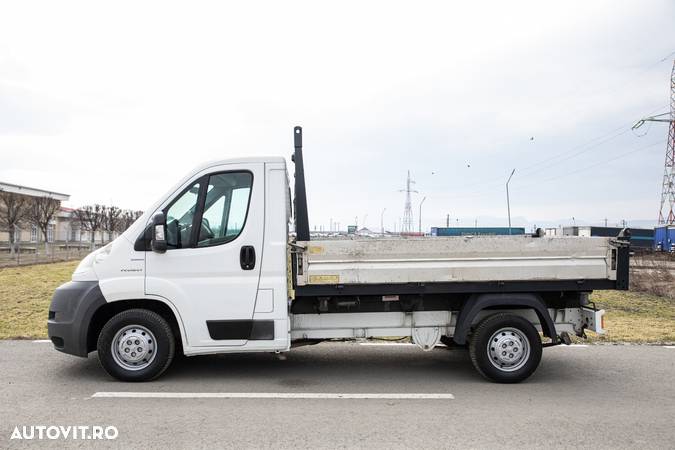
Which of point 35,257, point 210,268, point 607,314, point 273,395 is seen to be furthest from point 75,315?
point 35,257

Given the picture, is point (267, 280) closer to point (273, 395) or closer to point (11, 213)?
point (273, 395)

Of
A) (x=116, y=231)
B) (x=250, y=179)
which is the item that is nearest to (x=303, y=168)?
(x=250, y=179)

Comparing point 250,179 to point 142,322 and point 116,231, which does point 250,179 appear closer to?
point 142,322

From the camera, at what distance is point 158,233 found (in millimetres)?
5141

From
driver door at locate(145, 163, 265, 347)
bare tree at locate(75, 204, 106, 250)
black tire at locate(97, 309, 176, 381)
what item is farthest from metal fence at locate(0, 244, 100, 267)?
driver door at locate(145, 163, 265, 347)

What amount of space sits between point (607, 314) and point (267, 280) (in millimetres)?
7973

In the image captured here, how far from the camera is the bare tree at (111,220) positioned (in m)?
45.5

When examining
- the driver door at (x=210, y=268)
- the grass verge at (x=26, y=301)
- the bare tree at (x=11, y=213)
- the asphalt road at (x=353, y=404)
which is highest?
the bare tree at (x=11, y=213)

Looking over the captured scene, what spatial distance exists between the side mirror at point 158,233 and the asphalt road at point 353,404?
1465 millimetres

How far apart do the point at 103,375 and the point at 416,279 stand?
144 inches

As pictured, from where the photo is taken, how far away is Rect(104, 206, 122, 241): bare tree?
45.5 metres

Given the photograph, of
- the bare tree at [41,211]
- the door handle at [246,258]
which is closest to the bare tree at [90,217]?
the bare tree at [41,211]

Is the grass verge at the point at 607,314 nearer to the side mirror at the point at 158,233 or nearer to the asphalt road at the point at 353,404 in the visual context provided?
the asphalt road at the point at 353,404

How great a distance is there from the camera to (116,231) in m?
52.6
